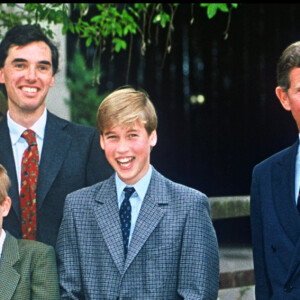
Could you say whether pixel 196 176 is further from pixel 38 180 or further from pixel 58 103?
pixel 38 180

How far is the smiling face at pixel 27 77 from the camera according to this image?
3.45 m

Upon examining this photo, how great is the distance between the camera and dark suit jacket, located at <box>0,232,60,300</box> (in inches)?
119

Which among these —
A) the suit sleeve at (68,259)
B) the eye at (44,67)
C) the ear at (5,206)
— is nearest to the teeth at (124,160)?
the suit sleeve at (68,259)

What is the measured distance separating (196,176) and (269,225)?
664 cm

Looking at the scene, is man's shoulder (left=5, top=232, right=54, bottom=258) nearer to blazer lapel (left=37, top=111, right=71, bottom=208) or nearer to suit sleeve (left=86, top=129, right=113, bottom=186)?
blazer lapel (left=37, top=111, right=71, bottom=208)

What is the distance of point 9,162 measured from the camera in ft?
11.2

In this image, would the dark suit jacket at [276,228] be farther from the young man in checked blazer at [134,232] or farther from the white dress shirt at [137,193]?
the white dress shirt at [137,193]

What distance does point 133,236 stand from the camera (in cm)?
302

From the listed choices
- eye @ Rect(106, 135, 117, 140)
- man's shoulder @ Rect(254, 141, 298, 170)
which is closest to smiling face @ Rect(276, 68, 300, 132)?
man's shoulder @ Rect(254, 141, 298, 170)

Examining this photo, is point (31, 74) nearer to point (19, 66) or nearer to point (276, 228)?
point (19, 66)

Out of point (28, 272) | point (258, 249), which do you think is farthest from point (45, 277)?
point (258, 249)

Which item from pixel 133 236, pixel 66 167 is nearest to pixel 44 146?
pixel 66 167

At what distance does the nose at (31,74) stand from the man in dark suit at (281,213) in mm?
1145

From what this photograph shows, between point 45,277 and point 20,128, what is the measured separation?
0.79m
